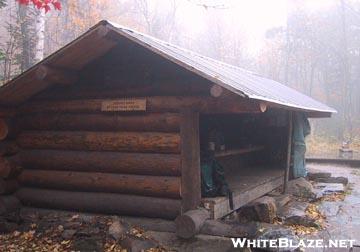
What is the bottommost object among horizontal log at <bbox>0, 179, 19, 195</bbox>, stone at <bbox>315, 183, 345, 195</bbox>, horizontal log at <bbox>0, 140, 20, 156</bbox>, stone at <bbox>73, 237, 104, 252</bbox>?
stone at <bbox>73, 237, 104, 252</bbox>

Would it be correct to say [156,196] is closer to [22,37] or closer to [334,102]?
[22,37]

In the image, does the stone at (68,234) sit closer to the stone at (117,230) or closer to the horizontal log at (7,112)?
the stone at (117,230)

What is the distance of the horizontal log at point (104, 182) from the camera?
23.5 feet

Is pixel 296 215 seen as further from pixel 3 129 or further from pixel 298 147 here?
pixel 3 129

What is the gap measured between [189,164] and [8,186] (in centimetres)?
415

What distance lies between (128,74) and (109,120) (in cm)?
100

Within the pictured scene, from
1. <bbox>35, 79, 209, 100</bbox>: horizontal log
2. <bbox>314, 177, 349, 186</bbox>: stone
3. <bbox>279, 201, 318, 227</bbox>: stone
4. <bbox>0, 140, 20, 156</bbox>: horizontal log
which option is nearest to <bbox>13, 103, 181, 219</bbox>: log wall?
<bbox>0, 140, 20, 156</bbox>: horizontal log

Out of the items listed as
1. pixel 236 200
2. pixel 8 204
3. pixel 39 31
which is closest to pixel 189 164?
pixel 236 200

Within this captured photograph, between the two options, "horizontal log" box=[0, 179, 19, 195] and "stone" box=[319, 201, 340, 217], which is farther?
"stone" box=[319, 201, 340, 217]

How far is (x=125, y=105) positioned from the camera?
7648mm

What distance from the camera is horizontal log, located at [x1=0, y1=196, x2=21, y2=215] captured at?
26.5 feet

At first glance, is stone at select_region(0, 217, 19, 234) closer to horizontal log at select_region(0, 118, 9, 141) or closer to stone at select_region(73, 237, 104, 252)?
stone at select_region(73, 237, 104, 252)

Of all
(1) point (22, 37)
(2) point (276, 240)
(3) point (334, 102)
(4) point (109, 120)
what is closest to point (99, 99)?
(4) point (109, 120)

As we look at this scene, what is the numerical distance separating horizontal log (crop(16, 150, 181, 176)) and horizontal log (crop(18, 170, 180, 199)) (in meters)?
0.11
